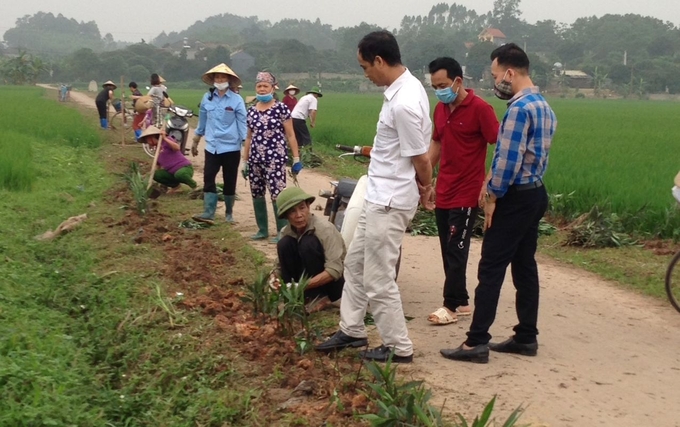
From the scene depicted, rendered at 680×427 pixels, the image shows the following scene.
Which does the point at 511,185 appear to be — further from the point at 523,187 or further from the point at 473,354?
the point at 473,354

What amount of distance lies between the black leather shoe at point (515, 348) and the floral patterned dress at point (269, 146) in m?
3.53

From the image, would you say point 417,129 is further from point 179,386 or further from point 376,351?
point 179,386

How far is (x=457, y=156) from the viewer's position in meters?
5.77

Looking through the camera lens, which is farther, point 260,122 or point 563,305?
point 260,122

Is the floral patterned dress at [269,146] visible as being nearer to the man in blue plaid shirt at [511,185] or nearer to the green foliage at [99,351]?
the green foliage at [99,351]

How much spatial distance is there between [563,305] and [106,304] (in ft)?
11.0

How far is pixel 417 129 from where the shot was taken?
464 centimetres

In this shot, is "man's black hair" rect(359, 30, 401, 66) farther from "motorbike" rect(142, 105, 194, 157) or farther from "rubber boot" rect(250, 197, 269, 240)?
"motorbike" rect(142, 105, 194, 157)

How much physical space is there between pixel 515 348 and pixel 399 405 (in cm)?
147

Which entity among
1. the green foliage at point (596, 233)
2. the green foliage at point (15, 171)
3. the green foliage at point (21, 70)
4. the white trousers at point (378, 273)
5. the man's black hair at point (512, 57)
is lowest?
the green foliage at point (21, 70)

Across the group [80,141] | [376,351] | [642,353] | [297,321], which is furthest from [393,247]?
[80,141]

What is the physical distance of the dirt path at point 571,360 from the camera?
172 inches

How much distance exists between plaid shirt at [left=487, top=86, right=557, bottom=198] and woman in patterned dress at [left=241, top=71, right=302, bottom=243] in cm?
367

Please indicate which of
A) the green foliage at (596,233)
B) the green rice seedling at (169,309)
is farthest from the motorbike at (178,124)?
the green rice seedling at (169,309)
